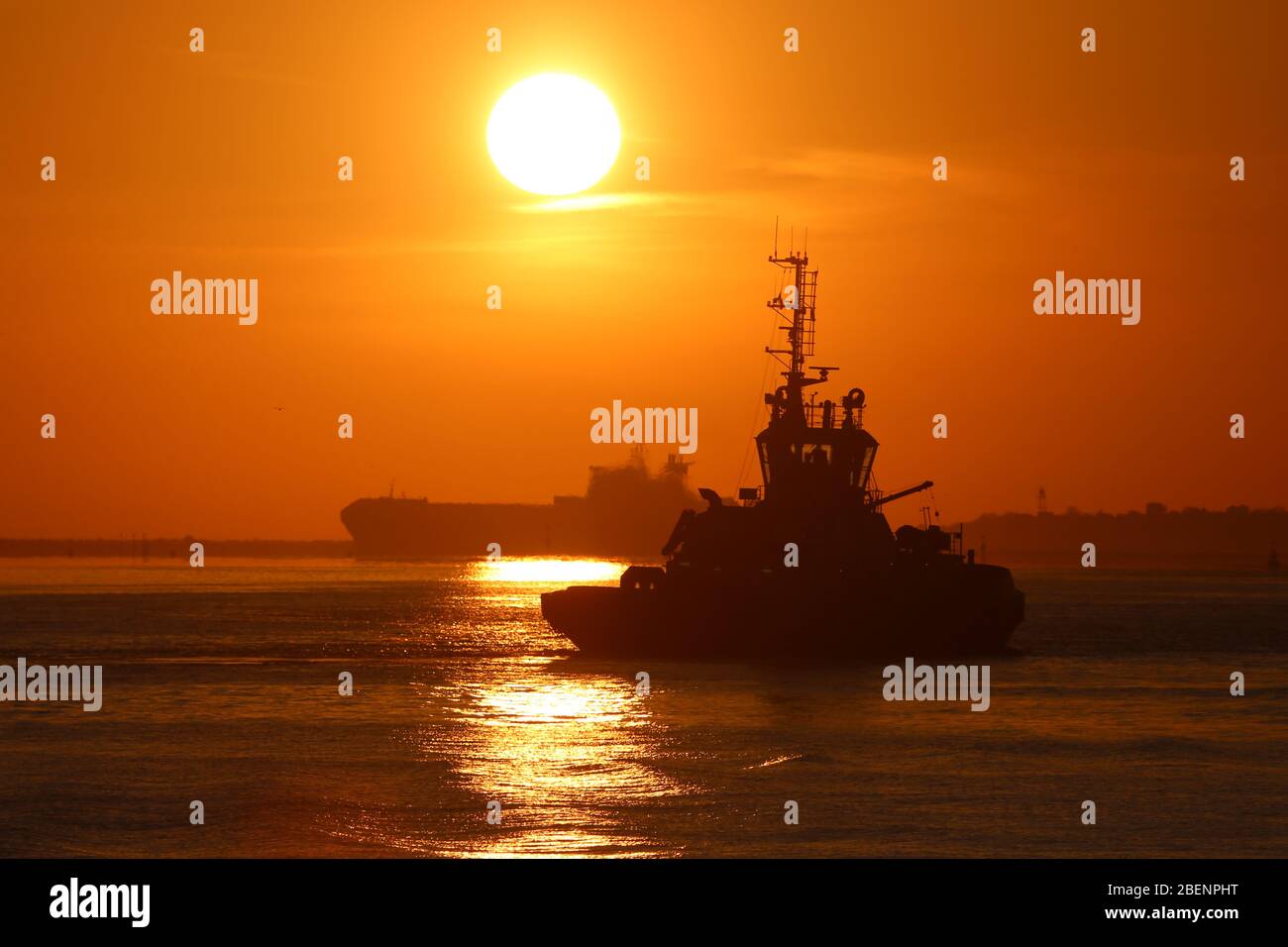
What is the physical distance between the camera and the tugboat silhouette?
2383 inches

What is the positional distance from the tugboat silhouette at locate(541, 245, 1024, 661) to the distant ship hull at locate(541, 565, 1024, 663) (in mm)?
50

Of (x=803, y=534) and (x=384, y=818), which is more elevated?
(x=803, y=534)

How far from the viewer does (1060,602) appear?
142500 mm

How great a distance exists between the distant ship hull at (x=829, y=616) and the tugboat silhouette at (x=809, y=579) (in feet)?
0.16

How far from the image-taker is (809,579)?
200 ft

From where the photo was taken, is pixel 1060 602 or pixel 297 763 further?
pixel 1060 602

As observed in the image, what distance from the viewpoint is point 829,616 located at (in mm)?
60406

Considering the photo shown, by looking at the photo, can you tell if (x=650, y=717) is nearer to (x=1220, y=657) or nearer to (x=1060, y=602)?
(x=1220, y=657)

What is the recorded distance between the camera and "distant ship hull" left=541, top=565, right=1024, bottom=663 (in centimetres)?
6041

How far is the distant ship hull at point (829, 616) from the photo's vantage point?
60.4 metres

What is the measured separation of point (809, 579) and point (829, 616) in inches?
67.0
